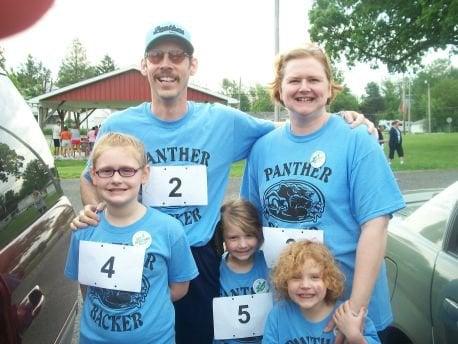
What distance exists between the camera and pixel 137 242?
2240 millimetres

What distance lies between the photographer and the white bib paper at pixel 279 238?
7.59 ft

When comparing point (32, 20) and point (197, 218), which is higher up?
point (32, 20)

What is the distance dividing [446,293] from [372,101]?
364 feet

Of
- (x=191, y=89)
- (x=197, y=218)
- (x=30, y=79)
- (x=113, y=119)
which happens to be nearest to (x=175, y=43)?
(x=113, y=119)

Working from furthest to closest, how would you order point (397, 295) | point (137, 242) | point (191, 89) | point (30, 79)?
point (30, 79) → point (191, 89) → point (397, 295) → point (137, 242)

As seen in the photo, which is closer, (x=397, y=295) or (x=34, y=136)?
(x=34, y=136)

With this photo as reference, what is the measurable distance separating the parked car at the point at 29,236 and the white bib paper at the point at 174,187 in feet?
1.47

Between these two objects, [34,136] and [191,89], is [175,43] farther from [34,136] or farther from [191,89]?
[191,89]

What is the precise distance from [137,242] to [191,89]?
23261 mm

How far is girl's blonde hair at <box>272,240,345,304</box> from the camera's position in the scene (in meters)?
2.23

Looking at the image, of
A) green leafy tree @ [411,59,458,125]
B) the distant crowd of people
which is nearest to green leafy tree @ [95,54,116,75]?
green leafy tree @ [411,59,458,125]

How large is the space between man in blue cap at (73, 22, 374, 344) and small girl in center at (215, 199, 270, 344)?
55 mm

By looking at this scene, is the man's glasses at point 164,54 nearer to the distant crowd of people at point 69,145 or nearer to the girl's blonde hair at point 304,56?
the girl's blonde hair at point 304,56

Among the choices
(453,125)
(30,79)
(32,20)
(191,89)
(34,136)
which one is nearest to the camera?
(32,20)
